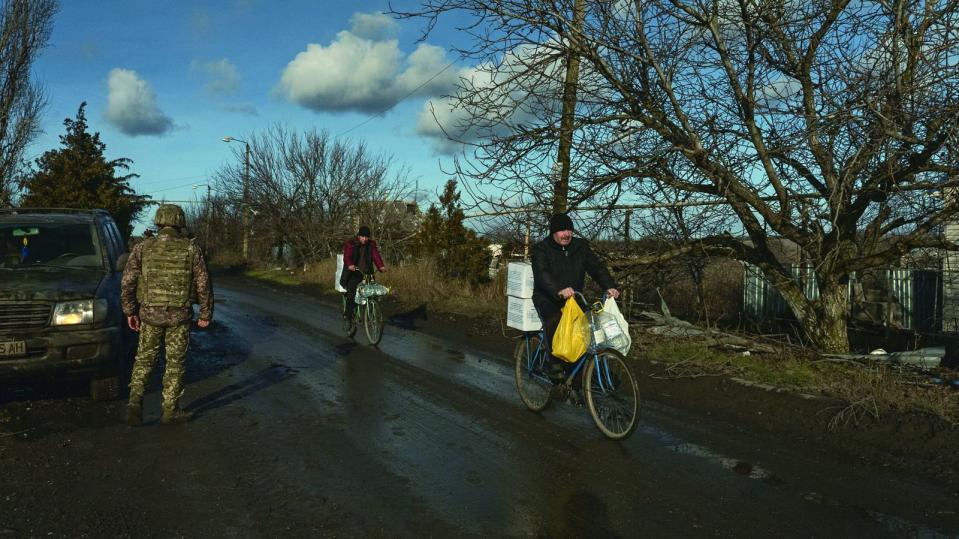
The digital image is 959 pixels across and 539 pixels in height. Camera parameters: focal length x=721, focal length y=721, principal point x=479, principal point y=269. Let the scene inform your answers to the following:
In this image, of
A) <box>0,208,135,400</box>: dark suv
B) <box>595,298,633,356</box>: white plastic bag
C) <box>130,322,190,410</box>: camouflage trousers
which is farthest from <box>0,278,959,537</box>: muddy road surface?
<box>595,298,633,356</box>: white plastic bag

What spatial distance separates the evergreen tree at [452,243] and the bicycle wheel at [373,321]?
688 centimetres

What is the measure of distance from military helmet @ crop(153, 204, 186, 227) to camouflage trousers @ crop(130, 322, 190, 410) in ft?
3.03

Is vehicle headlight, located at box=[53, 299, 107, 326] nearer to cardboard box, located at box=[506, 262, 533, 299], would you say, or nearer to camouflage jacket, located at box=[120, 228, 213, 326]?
camouflage jacket, located at box=[120, 228, 213, 326]

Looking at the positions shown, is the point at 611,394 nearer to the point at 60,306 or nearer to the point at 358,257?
the point at 60,306

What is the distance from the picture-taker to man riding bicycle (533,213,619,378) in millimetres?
6484

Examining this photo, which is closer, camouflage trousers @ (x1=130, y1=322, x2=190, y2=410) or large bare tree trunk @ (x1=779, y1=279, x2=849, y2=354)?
camouflage trousers @ (x1=130, y1=322, x2=190, y2=410)

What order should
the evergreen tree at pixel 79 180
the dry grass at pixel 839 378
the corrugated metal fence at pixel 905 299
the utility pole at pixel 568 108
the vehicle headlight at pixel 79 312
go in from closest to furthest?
the dry grass at pixel 839 378 < the vehicle headlight at pixel 79 312 < the utility pole at pixel 568 108 < the corrugated metal fence at pixel 905 299 < the evergreen tree at pixel 79 180

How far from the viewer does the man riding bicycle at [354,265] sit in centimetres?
1207

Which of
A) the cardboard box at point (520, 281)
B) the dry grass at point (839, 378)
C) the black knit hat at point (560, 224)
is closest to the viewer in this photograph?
the dry grass at point (839, 378)

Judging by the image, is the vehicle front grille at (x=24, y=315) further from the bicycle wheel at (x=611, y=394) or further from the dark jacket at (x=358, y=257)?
the dark jacket at (x=358, y=257)

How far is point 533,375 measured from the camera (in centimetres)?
701

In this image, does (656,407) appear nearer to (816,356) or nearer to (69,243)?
(816,356)

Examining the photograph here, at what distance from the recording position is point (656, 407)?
7.27 meters

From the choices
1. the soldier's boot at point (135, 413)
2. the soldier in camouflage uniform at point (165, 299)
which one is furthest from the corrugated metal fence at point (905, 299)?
the soldier's boot at point (135, 413)
